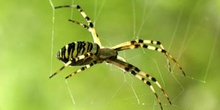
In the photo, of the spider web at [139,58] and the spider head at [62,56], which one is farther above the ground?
the spider head at [62,56]

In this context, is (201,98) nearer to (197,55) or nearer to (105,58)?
(197,55)

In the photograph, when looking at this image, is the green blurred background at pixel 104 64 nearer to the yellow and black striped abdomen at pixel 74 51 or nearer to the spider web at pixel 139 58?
the spider web at pixel 139 58

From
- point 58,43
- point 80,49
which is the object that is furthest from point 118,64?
point 58,43

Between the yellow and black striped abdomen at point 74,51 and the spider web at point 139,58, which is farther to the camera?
the spider web at point 139,58

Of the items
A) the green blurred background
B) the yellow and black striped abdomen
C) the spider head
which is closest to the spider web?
the green blurred background

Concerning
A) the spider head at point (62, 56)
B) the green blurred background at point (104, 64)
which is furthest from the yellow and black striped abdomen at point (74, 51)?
the green blurred background at point (104, 64)

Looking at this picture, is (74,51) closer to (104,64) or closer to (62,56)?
(62,56)

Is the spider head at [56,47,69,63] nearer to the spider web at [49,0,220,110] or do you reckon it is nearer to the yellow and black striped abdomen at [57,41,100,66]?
the yellow and black striped abdomen at [57,41,100,66]
